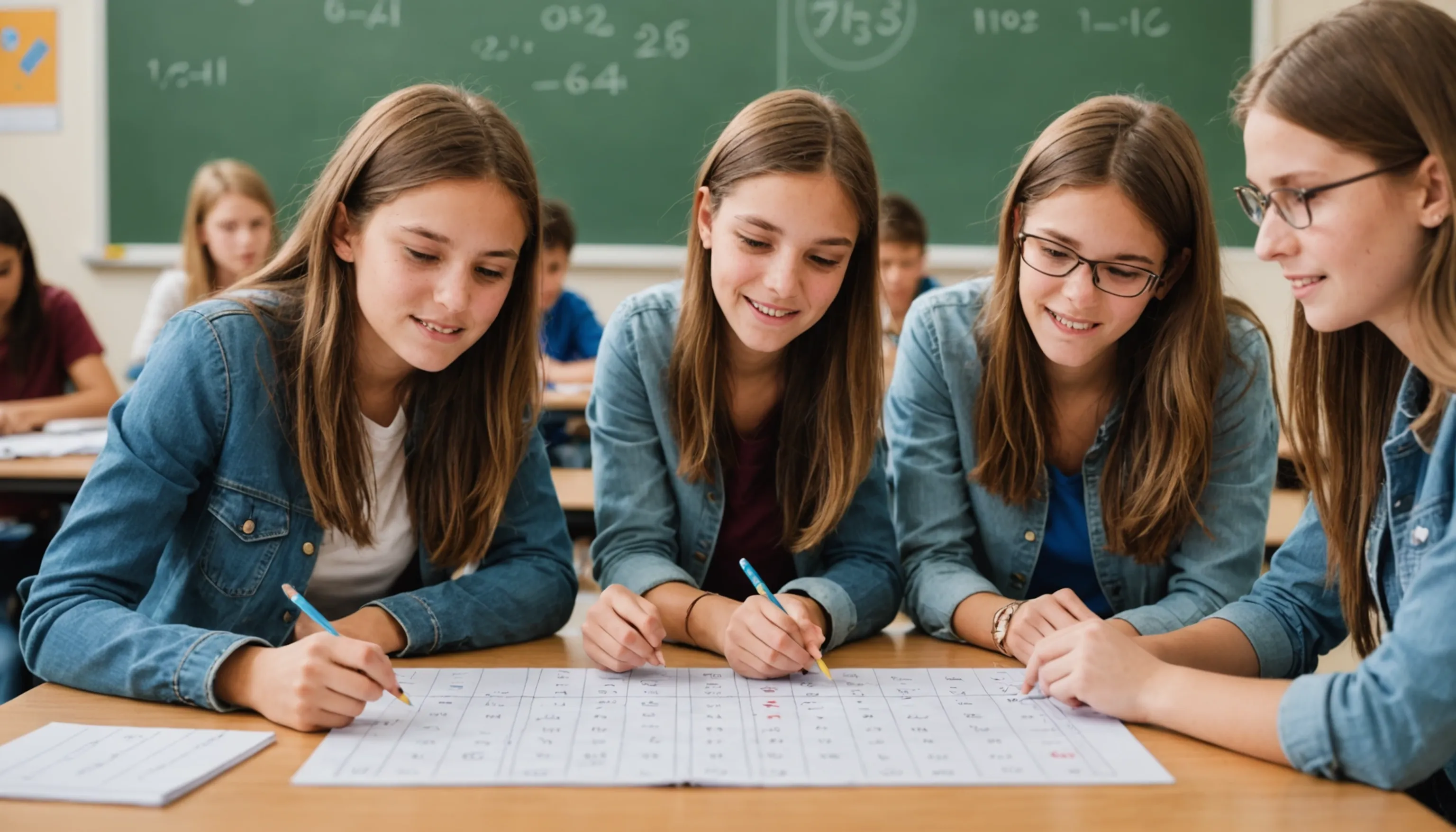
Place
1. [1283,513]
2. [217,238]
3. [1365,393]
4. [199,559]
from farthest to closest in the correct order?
[217,238]
[1283,513]
[199,559]
[1365,393]

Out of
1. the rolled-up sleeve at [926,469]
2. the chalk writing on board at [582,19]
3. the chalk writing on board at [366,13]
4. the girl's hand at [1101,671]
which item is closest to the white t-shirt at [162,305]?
the chalk writing on board at [366,13]

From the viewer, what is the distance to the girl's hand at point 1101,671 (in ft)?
3.59

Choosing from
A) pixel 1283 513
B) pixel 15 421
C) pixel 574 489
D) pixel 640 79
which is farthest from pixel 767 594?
pixel 640 79

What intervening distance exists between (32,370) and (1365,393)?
3306 mm

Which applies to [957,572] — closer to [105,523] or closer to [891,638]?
[891,638]

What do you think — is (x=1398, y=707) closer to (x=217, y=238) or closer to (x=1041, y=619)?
(x=1041, y=619)

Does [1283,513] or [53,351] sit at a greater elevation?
[53,351]

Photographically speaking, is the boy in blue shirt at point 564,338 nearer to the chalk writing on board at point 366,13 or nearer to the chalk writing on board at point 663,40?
the chalk writing on board at point 663,40

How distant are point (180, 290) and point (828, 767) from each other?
3692 mm

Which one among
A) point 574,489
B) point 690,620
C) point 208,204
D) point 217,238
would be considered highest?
point 208,204

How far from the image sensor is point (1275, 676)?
4.35 feet

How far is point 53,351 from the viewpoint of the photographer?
3.32 meters

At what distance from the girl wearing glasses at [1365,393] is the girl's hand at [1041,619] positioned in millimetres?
86

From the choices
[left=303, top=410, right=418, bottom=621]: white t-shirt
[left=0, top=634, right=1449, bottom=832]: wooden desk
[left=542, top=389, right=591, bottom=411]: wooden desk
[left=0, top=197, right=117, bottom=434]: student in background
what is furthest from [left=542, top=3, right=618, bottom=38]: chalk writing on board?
[left=0, top=634, right=1449, bottom=832]: wooden desk
